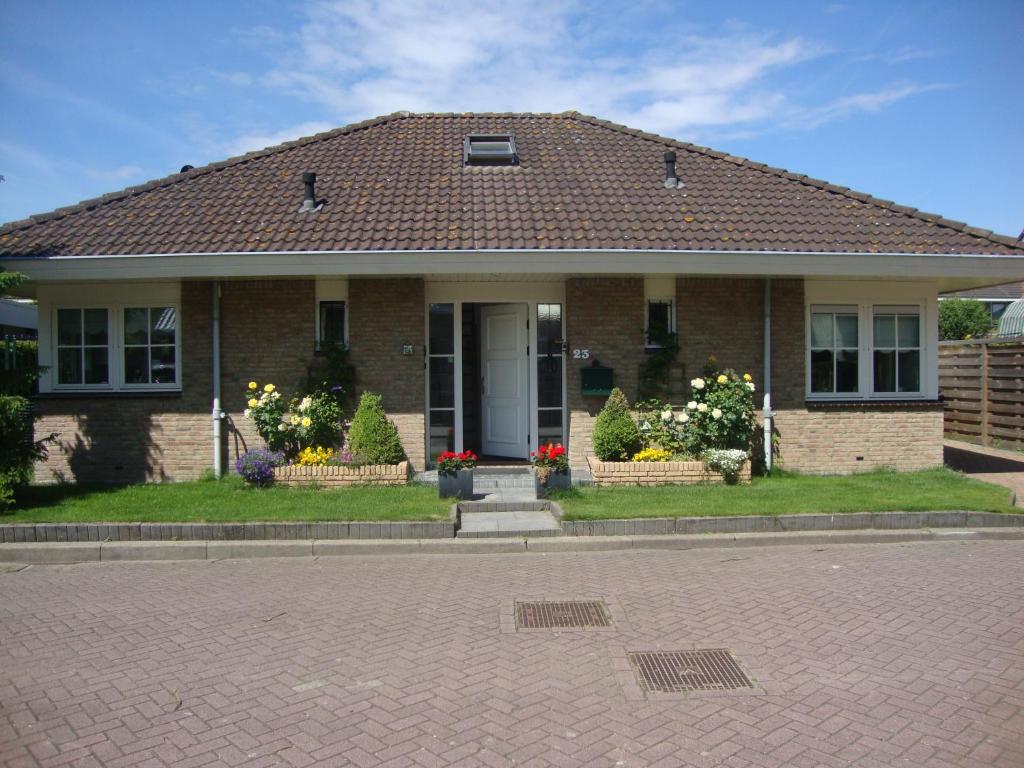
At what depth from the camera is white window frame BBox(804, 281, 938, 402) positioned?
12469mm

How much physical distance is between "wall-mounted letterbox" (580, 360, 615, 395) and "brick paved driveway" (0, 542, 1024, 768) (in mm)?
4213

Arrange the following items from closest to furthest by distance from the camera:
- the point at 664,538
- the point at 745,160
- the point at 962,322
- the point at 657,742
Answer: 1. the point at 657,742
2. the point at 664,538
3. the point at 745,160
4. the point at 962,322

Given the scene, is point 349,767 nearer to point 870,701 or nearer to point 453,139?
point 870,701

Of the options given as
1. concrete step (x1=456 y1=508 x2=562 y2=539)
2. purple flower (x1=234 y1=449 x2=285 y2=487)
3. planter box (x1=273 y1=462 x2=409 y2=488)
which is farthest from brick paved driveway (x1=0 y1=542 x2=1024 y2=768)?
planter box (x1=273 y1=462 x2=409 y2=488)

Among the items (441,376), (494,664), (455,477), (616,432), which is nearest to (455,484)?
(455,477)

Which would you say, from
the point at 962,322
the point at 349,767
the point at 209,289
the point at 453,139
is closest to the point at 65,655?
the point at 349,767

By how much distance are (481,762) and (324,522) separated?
5073mm

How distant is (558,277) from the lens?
12.3 metres

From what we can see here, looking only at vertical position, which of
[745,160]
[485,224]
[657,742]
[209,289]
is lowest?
[657,742]

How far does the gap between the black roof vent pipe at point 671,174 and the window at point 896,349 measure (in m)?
3.78

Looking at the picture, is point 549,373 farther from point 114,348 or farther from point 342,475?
point 114,348

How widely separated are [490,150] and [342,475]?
6.76 meters

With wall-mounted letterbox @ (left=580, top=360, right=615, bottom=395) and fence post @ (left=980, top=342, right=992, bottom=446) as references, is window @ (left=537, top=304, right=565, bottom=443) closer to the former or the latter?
wall-mounted letterbox @ (left=580, top=360, right=615, bottom=395)

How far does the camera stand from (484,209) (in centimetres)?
1233
